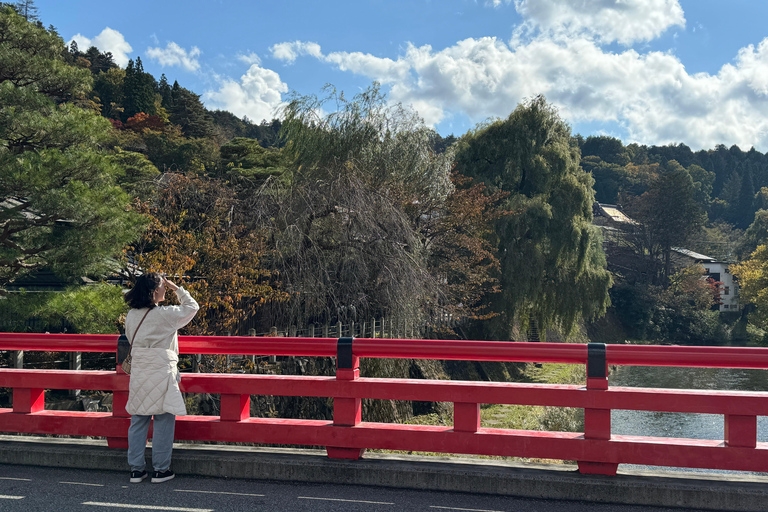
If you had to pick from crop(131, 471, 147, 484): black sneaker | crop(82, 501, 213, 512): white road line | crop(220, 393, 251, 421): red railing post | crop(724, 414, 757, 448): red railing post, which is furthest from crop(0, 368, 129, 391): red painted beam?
crop(724, 414, 757, 448): red railing post

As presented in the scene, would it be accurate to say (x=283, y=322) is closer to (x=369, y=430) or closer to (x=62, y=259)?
(x=62, y=259)

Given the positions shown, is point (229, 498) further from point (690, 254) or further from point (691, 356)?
point (690, 254)

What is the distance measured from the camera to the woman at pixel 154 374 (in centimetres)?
394

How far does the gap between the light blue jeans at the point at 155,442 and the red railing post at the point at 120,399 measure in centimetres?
31

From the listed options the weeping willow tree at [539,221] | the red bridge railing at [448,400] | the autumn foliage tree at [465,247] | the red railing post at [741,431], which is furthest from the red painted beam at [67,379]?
the weeping willow tree at [539,221]

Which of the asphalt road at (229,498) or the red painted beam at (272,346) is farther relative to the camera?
the red painted beam at (272,346)

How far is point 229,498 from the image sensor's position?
371cm

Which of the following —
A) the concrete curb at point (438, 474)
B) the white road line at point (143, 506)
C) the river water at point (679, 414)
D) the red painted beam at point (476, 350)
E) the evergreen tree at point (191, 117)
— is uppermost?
the evergreen tree at point (191, 117)

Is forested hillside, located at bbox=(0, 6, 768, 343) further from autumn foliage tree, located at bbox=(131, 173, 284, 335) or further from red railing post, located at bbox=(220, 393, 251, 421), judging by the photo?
red railing post, located at bbox=(220, 393, 251, 421)

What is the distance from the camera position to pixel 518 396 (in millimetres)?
3834

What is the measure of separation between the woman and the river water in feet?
30.5

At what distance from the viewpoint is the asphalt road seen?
3.54m

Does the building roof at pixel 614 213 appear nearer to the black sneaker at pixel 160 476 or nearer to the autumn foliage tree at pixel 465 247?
the autumn foliage tree at pixel 465 247

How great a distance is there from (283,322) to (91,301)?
A: 432 centimetres
